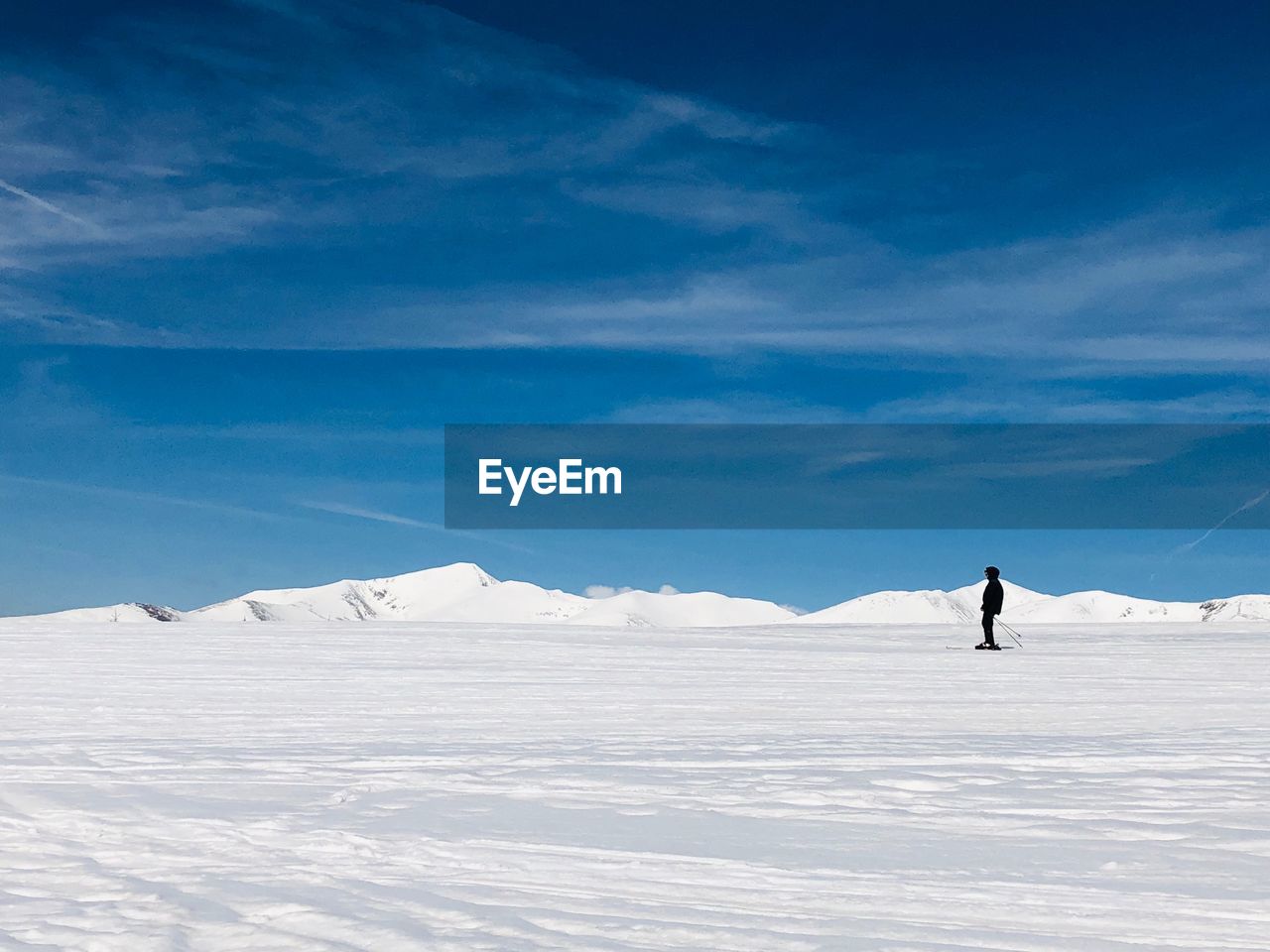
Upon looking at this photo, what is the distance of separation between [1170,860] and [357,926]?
3648 mm

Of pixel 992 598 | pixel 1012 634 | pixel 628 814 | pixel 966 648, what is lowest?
pixel 628 814

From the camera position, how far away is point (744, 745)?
8.66 m

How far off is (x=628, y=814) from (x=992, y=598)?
14.6 metres

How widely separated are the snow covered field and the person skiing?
17.6ft

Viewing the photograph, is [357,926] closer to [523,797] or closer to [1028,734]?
[523,797]

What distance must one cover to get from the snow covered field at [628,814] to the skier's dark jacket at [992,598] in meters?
6.00

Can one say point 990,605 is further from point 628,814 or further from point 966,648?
point 628,814

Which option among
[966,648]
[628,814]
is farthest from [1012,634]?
[628,814]

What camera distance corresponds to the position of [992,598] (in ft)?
63.7

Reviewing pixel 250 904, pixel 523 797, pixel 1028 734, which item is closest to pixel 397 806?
pixel 523 797

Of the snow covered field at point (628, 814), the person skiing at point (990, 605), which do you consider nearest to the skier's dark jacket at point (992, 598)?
the person skiing at point (990, 605)

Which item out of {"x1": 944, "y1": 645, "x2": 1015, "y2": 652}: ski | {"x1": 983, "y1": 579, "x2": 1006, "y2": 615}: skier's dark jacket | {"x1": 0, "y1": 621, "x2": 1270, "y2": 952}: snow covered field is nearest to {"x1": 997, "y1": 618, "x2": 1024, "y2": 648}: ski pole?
{"x1": 944, "y1": 645, "x2": 1015, "y2": 652}: ski

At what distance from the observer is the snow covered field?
4.43m

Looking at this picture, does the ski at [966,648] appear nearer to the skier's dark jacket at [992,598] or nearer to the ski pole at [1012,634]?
the skier's dark jacket at [992,598]
